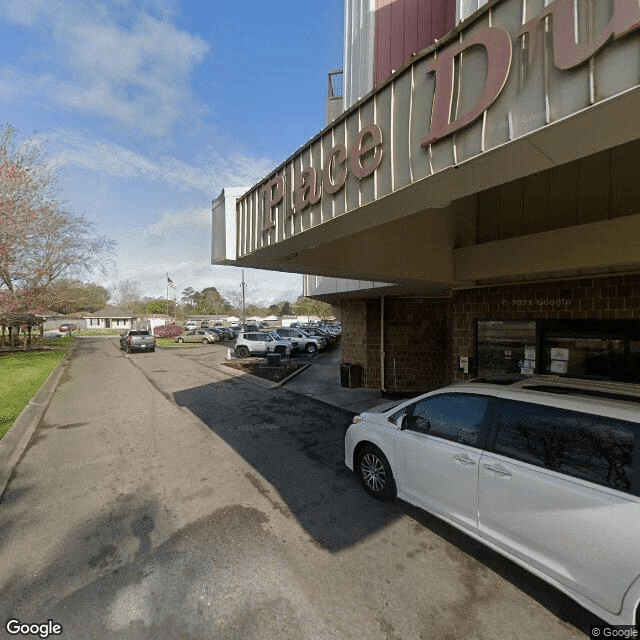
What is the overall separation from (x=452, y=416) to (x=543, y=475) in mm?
975

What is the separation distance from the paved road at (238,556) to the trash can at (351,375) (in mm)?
5012

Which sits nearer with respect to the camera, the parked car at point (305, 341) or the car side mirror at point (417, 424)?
the car side mirror at point (417, 424)

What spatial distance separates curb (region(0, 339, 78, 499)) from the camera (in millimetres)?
5360

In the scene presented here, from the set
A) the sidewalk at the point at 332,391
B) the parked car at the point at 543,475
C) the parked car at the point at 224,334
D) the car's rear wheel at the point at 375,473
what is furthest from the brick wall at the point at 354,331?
the parked car at the point at 224,334

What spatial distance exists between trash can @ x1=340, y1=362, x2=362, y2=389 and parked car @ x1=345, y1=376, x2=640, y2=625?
7.14 metres

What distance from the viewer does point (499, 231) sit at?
6.27m

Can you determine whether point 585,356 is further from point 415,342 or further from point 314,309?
point 314,309

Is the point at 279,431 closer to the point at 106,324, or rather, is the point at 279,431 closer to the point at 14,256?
the point at 14,256

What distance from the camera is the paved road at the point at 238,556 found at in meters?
2.65

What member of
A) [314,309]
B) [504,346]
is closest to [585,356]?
[504,346]

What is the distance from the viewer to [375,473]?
4.41m

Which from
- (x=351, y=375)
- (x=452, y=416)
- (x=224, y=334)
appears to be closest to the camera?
(x=452, y=416)

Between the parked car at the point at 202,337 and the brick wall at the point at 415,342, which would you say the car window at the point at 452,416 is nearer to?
the brick wall at the point at 415,342

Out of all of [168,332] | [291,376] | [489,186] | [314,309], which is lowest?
[291,376]
